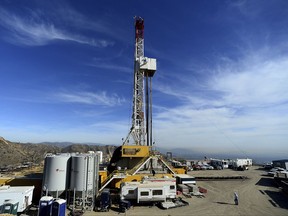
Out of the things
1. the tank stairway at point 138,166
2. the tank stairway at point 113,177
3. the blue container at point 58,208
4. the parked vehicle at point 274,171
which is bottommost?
the parked vehicle at point 274,171

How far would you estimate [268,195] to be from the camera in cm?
2405

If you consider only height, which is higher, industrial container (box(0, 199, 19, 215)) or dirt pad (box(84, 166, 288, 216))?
industrial container (box(0, 199, 19, 215))

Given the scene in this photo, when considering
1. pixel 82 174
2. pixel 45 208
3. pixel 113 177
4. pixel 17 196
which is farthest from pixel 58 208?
pixel 113 177

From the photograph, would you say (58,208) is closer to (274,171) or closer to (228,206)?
(228,206)

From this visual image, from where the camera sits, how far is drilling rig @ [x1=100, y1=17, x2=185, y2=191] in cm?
2492

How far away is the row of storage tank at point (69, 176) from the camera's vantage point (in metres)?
18.9

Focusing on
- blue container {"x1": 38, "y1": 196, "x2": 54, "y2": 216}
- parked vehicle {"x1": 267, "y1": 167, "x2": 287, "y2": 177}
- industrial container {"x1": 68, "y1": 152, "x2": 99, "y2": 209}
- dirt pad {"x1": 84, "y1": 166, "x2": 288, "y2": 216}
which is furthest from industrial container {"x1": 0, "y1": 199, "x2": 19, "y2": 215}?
parked vehicle {"x1": 267, "y1": 167, "x2": 287, "y2": 177}

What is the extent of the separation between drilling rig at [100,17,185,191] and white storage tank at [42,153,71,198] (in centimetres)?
475

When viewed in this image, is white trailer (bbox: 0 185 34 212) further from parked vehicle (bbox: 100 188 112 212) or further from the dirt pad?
parked vehicle (bbox: 100 188 112 212)

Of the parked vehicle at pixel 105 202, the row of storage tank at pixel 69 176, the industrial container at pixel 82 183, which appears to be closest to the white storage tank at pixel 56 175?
the row of storage tank at pixel 69 176

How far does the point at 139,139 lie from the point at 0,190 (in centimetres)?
1823

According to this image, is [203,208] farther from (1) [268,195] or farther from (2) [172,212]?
(1) [268,195]

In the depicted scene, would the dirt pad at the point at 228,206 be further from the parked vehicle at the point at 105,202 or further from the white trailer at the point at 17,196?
the white trailer at the point at 17,196

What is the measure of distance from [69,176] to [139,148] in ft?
33.1
